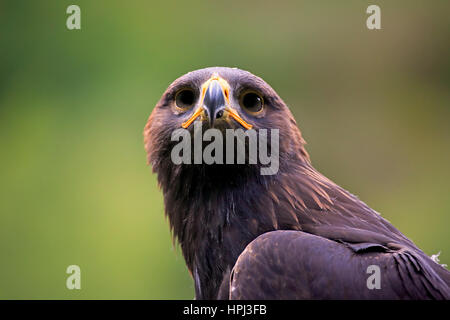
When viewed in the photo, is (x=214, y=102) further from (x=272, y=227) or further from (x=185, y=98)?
(x=272, y=227)

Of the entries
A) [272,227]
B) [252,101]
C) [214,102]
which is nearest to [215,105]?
[214,102]

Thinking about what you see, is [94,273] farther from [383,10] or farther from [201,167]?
[383,10]

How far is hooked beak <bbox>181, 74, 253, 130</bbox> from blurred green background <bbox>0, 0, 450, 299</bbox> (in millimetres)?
4637

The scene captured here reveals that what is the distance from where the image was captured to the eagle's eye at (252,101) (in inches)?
165

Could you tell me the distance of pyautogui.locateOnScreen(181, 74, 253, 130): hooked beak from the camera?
3.93 meters

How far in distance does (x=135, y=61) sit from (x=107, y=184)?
1.96 m

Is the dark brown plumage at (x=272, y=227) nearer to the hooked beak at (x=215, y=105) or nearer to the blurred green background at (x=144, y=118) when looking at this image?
the hooked beak at (x=215, y=105)

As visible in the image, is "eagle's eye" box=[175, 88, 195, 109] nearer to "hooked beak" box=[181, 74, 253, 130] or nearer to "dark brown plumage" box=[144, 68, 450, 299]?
"dark brown plumage" box=[144, 68, 450, 299]

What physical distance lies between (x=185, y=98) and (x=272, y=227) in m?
0.92

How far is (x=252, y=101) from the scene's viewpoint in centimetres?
425

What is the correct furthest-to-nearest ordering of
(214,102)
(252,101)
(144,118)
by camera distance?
(144,118), (252,101), (214,102)

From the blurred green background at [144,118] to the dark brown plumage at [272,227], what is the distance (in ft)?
14.2

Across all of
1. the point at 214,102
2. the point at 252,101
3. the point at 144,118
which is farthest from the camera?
the point at 144,118

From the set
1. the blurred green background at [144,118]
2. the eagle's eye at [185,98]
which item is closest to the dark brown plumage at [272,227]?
the eagle's eye at [185,98]
